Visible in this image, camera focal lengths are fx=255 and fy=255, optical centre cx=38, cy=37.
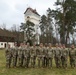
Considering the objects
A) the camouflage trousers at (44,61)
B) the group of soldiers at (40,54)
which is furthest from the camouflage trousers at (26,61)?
the camouflage trousers at (44,61)

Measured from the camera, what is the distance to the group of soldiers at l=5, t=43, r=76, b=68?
2038 cm

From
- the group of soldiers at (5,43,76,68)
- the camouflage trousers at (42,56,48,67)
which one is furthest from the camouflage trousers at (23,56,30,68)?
the camouflage trousers at (42,56,48,67)

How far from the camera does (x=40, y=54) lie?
20.4 meters

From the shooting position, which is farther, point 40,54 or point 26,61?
point 26,61

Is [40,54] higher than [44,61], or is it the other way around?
[40,54]

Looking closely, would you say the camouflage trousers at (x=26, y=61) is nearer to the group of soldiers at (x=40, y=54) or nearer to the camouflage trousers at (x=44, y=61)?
the group of soldiers at (x=40, y=54)

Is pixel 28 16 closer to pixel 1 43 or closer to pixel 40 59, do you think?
pixel 1 43

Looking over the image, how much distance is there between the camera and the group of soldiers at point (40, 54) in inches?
802

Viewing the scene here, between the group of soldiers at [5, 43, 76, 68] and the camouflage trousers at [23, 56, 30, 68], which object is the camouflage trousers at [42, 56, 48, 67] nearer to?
the group of soldiers at [5, 43, 76, 68]

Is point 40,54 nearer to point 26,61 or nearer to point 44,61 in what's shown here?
point 44,61

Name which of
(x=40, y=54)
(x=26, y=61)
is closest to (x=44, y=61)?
(x=40, y=54)

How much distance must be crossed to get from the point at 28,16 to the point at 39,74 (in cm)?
6546

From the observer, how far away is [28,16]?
82.6 metres

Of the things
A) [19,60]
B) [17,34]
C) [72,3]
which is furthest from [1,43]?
[19,60]
